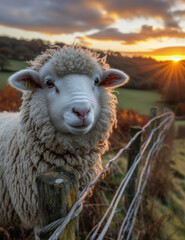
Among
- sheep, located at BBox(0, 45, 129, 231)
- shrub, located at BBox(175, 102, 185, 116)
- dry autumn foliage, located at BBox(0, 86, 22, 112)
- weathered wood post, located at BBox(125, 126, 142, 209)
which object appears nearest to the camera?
sheep, located at BBox(0, 45, 129, 231)

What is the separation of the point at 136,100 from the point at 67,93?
10.0 metres

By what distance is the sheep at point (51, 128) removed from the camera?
157cm

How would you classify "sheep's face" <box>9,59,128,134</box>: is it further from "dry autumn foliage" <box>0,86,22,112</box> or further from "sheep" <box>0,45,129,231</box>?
"dry autumn foliage" <box>0,86,22,112</box>

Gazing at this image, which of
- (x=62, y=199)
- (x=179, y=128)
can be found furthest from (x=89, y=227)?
(x=179, y=128)

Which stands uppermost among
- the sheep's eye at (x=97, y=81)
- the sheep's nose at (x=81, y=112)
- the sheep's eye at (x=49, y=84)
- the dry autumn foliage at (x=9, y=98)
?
the sheep's eye at (x=97, y=81)

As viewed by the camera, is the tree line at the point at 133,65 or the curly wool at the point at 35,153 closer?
the curly wool at the point at 35,153

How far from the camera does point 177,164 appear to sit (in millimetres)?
5000

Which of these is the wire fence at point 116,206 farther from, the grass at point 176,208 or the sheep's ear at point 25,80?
the sheep's ear at point 25,80

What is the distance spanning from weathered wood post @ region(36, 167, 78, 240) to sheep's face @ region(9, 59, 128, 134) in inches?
26.7

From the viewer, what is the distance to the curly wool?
1.61 m

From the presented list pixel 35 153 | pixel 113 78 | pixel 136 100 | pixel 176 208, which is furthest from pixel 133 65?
pixel 136 100

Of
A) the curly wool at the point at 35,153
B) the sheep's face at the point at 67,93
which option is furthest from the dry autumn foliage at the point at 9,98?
the sheep's face at the point at 67,93

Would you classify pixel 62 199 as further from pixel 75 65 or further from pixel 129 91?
pixel 129 91

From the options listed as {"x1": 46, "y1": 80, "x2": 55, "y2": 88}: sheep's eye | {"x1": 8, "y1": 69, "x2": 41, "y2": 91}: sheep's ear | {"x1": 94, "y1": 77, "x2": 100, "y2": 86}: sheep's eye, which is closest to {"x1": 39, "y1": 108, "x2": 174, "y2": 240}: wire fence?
{"x1": 94, "y1": 77, "x2": 100, "y2": 86}: sheep's eye
